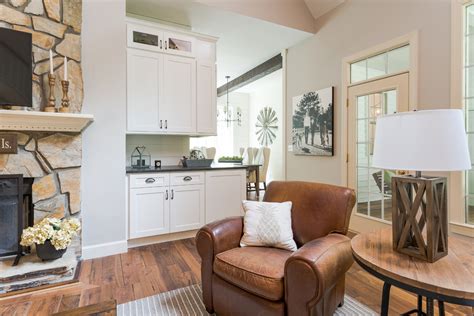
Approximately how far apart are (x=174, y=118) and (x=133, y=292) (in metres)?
2.04

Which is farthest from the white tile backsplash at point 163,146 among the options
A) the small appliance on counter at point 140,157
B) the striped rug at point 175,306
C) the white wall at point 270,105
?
the white wall at point 270,105

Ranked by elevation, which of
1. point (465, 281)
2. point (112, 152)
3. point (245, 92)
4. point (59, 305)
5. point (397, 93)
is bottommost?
point (59, 305)

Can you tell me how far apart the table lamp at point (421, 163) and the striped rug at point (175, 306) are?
0.84 meters

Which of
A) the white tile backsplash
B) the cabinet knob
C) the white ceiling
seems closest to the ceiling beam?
the white ceiling

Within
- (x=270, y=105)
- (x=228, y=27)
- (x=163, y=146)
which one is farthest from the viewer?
(x=270, y=105)

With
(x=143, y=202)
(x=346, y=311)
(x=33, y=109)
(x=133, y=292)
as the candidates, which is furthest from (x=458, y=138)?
(x=33, y=109)

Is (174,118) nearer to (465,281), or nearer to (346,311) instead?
(346,311)

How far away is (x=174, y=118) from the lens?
11.2 ft

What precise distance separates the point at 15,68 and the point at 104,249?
6.07 feet

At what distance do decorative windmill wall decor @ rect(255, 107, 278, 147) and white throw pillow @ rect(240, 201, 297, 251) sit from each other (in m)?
5.65

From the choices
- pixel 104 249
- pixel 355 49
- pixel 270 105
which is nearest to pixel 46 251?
pixel 104 249

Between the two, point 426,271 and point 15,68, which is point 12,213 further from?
point 426,271

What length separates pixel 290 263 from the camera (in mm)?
1337

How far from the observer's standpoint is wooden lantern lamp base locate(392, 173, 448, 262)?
45.9 inches
